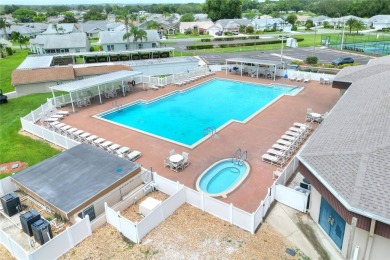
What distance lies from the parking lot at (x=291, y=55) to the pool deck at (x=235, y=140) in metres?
23.3

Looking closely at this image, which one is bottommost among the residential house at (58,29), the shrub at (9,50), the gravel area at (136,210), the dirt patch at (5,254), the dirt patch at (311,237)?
the dirt patch at (311,237)

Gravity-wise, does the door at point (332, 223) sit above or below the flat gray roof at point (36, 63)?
below

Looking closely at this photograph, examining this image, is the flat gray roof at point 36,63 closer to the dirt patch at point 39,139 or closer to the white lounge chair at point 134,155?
the dirt patch at point 39,139

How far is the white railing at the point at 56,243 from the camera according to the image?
1161 cm

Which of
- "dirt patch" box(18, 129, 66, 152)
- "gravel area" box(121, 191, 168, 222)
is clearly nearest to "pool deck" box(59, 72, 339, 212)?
"gravel area" box(121, 191, 168, 222)

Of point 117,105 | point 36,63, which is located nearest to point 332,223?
point 117,105

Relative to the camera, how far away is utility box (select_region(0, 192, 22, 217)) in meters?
14.7

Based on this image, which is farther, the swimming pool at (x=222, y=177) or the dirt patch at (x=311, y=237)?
the swimming pool at (x=222, y=177)

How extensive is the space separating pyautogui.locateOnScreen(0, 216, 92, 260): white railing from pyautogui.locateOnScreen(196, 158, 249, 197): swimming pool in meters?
6.37

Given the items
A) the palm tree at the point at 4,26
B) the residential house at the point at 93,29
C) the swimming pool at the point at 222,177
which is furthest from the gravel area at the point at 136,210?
the palm tree at the point at 4,26

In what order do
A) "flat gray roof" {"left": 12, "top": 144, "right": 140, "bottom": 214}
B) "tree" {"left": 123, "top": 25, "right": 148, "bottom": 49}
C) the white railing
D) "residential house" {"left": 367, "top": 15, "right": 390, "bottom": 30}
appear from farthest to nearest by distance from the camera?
"residential house" {"left": 367, "top": 15, "right": 390, "bottom": 30} → "tree" {"left": 123, "top": 25, "right": 148, "bottom": 49} → "flat gray roof" {"left": 12, "top": 144, "right": 140, "bottom": 214} → the white railing

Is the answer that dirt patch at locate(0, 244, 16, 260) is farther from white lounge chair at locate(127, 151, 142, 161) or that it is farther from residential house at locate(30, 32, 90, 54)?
residential house at locate(30, 32, 90, 54)

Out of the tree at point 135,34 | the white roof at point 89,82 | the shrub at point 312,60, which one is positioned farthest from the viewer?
the tree at point 135,34

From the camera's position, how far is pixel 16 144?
22.8 m
